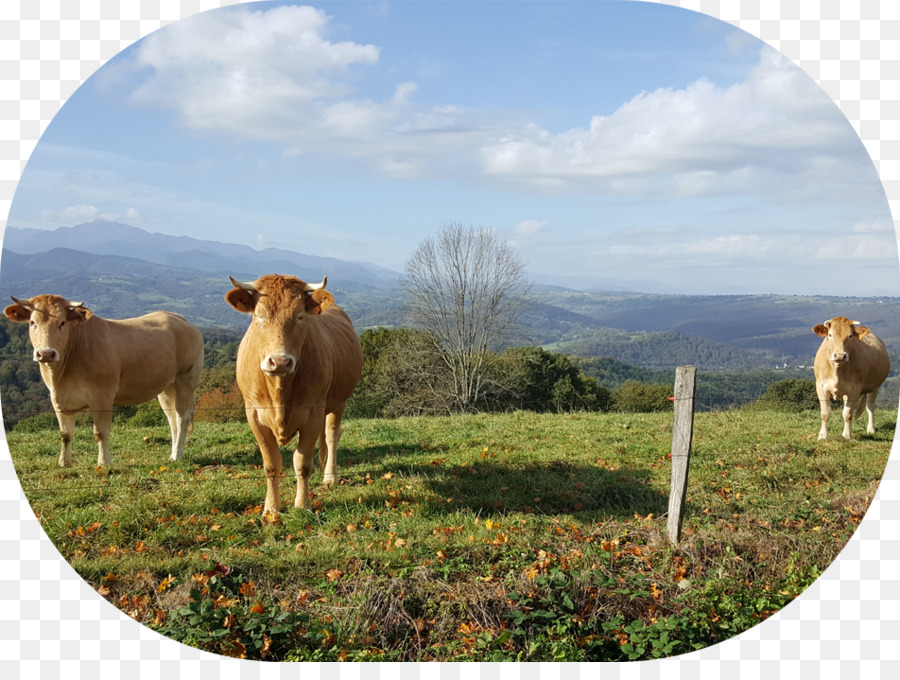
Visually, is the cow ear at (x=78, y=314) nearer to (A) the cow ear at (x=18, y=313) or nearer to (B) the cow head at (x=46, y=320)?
(B) the cow head at (x=46, y=320)

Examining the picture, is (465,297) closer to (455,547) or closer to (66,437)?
(66,437)

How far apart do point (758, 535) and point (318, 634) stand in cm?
428

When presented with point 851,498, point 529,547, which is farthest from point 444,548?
point 851,498

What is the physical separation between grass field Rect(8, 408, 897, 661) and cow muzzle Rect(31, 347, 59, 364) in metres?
1.44

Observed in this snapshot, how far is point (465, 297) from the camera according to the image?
87.1ft

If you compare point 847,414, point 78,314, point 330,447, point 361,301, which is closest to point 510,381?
point 361,301

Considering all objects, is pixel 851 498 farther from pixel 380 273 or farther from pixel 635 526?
pixel 380 273

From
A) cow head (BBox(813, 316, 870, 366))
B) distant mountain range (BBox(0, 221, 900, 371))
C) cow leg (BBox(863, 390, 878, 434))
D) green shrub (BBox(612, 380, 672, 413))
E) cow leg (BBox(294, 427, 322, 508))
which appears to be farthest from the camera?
green shrub (BBox(612, 380, 672, 413))

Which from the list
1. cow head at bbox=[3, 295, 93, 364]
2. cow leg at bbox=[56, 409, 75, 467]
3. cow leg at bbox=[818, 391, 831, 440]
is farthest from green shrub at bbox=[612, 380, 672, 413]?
cow head at bbox=[3, 295, 93, 364]

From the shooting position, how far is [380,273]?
787 inches

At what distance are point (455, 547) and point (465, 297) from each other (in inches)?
830

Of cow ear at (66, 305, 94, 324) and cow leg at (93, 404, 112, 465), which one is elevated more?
cow ear at (66, 305, 94, 324)

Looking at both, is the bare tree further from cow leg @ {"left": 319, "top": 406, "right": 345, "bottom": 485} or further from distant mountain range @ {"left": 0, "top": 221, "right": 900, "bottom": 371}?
cow leg @ {"left": 319, "top": 406, "right": 345, "bottom": 485}

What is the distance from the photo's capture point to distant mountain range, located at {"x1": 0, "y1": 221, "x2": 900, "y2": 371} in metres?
9.41
